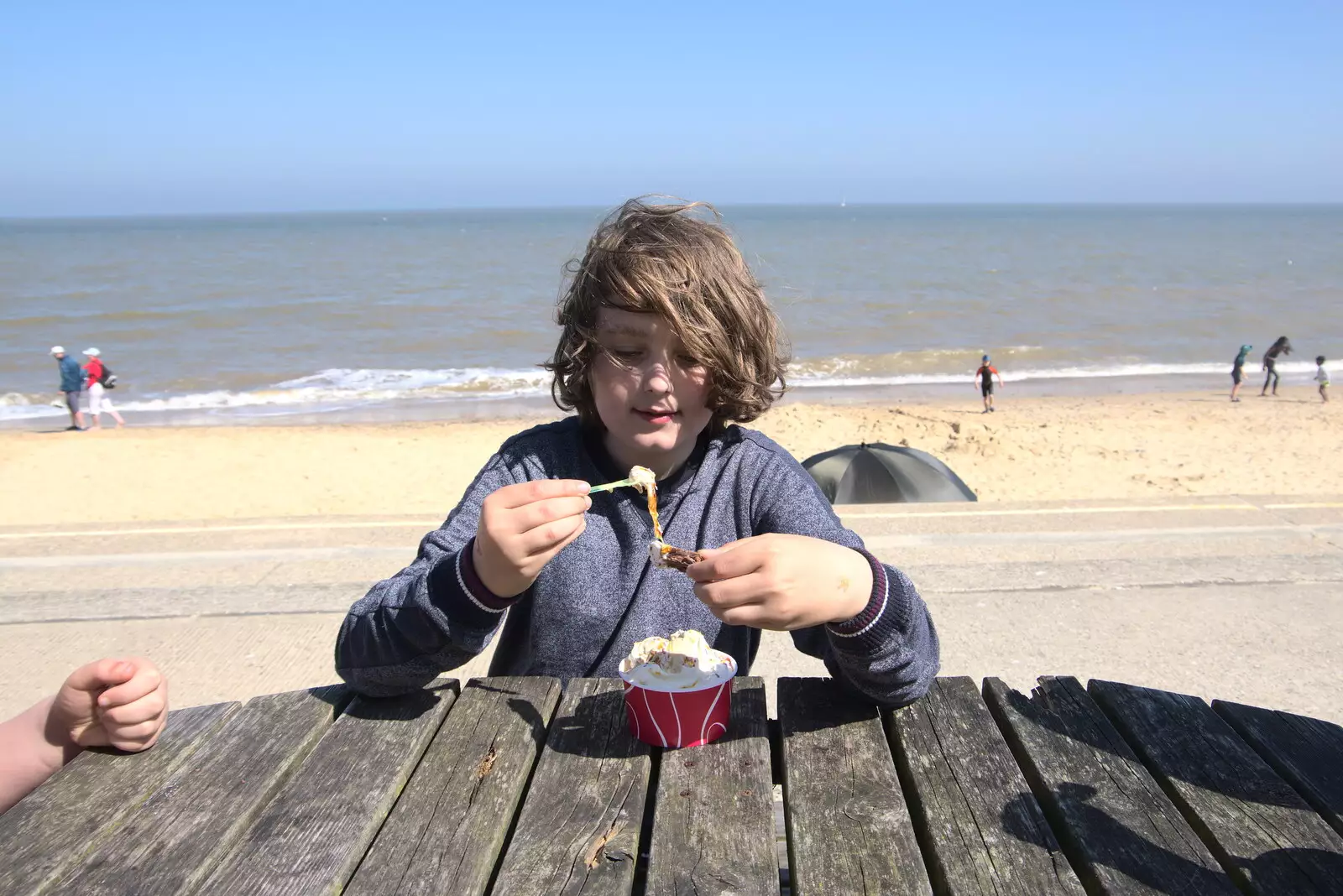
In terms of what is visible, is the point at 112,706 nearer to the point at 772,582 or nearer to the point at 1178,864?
the point at 772,582

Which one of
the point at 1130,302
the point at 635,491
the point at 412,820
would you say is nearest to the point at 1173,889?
the point at 412,820

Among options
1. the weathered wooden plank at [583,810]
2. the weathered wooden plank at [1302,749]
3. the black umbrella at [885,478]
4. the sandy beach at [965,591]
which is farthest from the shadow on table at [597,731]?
the black umbrella at [885,478]

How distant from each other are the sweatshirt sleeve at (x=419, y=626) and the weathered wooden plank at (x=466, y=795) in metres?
0.12

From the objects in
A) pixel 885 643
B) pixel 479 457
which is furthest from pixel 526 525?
pixel 479 457

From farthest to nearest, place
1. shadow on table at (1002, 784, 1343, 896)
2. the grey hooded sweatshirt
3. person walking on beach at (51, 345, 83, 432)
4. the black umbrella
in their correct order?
person walking on beach at (51, 345, 83, 432) < the black umbrella < the grey hooded sweatshirt < shadow on table at (1002, 784, 1343, 896)

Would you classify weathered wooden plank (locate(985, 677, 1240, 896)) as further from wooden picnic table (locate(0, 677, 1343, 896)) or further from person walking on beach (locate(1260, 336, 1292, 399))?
person walking on beach (locate(1260, 336, 1292, 399))

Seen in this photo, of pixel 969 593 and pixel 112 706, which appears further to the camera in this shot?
pixel 969 593

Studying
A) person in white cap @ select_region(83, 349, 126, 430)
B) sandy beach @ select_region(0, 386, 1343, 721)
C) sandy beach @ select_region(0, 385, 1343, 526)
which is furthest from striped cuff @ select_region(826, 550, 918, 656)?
person in white cap @ select_region(83, 349, 126, 430)

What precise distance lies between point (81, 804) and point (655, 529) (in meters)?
1.11

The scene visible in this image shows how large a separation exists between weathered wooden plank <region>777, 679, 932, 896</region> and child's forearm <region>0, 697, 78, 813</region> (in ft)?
3.93

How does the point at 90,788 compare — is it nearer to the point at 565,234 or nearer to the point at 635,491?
the point at 635,491

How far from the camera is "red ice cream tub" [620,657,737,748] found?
160 cm

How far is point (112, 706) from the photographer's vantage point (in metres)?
1.59

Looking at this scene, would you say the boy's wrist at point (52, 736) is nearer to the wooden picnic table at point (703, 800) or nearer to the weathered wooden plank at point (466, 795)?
the wooden picnic table at point (703, 800)
